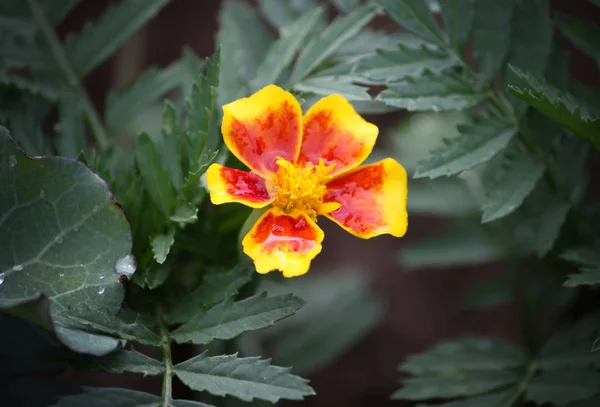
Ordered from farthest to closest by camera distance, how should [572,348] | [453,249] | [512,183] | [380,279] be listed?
[380,279] < [453,249] < [572,348] < [512,183]

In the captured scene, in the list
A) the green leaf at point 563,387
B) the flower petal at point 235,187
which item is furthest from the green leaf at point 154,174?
the green leaf at point 563,387

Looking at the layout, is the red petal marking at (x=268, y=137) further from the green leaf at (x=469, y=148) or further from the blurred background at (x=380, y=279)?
the blurred background at (x=380, y=279)

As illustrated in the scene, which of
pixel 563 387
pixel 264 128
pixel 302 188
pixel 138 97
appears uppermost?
pixel 138 97

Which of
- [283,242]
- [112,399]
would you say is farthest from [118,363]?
[283,242]

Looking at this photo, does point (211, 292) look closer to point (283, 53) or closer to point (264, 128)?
point (264, 128)

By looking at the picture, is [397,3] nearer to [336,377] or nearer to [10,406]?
[10,406]

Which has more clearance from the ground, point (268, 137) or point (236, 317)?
point (268, 137)

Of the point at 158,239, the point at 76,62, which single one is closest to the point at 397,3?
the point at 158,239
